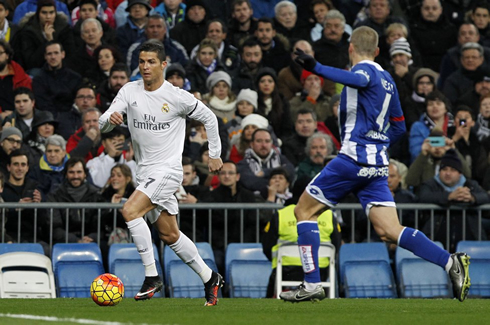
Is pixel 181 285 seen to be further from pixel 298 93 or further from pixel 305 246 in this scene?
pixel 298 93

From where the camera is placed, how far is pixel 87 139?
53.0 ft

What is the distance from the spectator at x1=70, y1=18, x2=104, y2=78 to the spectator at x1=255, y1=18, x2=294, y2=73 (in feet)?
9.29

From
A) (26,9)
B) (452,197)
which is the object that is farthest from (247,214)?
(26,9)

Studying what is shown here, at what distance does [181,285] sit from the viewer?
13969 mm

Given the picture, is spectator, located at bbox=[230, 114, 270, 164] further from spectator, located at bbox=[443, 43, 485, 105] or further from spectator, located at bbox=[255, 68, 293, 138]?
spectator, located at bbox=[443, 43, 485, 105]

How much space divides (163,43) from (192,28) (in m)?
1.20

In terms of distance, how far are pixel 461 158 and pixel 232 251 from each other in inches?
150

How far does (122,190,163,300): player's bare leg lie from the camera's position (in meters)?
10.4

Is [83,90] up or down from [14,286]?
up

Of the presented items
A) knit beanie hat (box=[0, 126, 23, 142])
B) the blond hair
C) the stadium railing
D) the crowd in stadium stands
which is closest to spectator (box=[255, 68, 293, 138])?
the crowd in stadium stands

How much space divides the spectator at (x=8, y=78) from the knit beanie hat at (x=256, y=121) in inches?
145

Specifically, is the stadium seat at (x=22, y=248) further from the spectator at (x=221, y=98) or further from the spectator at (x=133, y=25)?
the spectator at (x=133, y=25)

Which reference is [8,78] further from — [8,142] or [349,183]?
[349,183]

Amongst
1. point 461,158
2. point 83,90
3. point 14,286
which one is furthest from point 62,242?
point 461,158
